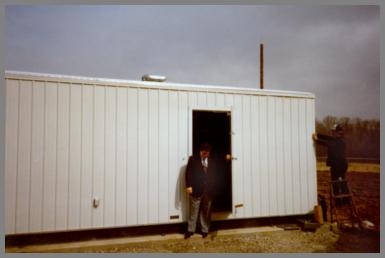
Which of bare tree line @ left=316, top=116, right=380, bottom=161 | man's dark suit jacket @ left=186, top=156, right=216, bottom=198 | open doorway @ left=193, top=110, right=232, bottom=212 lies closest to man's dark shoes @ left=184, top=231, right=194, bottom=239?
man's dark suit jacket @ left=186, top=156, right=216, bottom=198

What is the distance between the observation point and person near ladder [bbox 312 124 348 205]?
5.99 m

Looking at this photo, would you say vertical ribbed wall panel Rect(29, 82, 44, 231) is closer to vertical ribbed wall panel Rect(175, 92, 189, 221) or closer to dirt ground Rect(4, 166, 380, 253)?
dirt ground Rect(4, 166, 380, 253)

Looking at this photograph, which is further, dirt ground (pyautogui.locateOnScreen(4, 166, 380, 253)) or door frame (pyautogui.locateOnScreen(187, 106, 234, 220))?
door frame (pyautogui.locateOnScreen(187, 106, 234, 220))

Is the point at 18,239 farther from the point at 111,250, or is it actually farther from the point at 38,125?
the point at 38,125

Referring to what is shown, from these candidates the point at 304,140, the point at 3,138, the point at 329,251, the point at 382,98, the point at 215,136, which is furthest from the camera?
the point at 215,136

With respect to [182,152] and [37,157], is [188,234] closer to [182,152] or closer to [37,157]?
[182,152]

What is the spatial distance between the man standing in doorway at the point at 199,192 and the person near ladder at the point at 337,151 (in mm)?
2632

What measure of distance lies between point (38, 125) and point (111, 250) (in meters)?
2.39

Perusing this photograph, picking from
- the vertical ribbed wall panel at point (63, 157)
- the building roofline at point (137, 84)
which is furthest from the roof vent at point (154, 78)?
the vertical ribbed wall panel at point (63, 157)

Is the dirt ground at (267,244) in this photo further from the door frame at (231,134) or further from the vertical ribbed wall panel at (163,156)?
the vertical ribbed wall panel at (163,156)

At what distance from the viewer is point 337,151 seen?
19.9 feet

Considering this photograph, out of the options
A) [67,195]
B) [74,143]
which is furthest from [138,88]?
[67,195]

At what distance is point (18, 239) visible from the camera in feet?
14.7

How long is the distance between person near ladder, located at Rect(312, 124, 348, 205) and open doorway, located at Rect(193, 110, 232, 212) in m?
2.13
